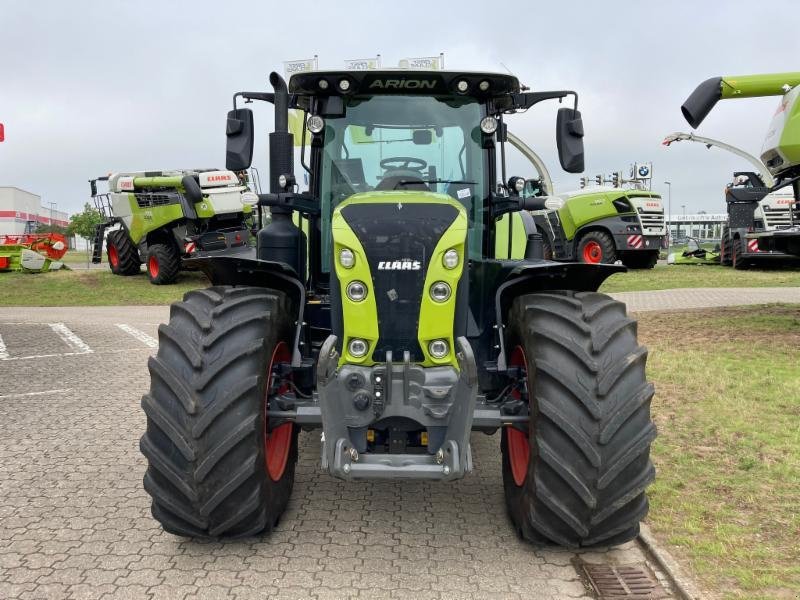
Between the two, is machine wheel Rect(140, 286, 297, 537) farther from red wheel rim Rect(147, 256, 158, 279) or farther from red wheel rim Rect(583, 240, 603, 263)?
red wheel rim Rect(583, 240, 603, 263)

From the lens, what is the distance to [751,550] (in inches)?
138

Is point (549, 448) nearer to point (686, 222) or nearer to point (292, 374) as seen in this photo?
point (292, 374)

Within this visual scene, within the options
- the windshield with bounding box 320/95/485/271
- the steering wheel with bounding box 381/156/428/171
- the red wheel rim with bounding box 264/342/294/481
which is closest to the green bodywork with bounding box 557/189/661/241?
the windshield with bounding box 320/95/485/271

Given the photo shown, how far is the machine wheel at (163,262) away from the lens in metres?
18.4

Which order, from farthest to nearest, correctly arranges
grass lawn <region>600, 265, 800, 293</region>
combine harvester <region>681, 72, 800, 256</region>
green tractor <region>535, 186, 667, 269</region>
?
1. green tractor <region>535, 186, 667, 269</region>
2. grass lawn <region>600, 265, 800, 293</region>
3. combine harvester <region>681, 72, 800, 256</region>

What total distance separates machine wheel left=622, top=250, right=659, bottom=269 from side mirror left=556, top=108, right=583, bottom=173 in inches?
670

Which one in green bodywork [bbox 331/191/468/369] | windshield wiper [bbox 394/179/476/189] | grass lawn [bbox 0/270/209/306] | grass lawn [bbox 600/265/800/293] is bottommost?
grass lawn [bbox 0/270/209/306]

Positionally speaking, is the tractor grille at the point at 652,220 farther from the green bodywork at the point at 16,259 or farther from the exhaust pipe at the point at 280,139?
the green bodywork at the point at 16,259

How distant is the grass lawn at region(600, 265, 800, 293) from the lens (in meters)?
17.3

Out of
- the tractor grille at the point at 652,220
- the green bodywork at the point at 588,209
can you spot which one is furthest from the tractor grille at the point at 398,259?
the tractor grille at the point at 652,220

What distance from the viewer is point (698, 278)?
18688mm

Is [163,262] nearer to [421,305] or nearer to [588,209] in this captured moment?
[588,209]

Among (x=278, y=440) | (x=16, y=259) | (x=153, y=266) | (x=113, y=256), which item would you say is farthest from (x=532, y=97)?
(x=16, y=259)

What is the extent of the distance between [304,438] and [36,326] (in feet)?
29.8
